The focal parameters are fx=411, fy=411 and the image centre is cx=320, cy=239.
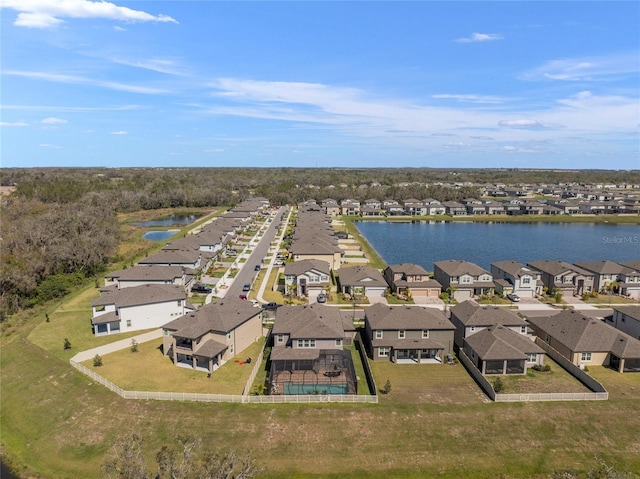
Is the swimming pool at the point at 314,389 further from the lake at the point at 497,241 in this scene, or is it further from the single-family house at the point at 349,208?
the single-family house at the point at 349,208

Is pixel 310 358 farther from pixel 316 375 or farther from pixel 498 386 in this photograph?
pixel 498 386

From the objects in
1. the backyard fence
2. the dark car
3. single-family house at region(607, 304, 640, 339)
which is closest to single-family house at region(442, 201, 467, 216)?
single-family house at region(607, 304, 640, 339)

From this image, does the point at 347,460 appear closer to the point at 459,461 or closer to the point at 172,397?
the point at 459,461

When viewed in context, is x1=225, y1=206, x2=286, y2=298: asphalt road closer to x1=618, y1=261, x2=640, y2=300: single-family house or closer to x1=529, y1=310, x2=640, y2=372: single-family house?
x1=529, y1=310, x2=640, y2=372: single-family house

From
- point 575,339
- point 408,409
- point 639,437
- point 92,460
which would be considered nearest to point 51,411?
point 92,460

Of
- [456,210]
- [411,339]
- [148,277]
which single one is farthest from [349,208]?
[411,339]

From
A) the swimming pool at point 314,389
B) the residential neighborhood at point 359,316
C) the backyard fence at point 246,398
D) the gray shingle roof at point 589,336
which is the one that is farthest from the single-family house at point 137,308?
the gray shingle roof at point 589,336
